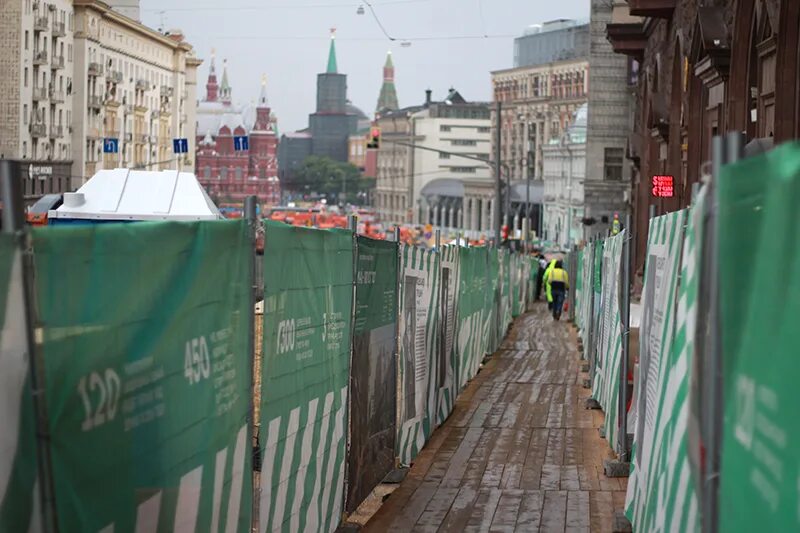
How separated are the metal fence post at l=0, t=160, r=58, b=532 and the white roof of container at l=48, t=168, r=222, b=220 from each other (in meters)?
16.0

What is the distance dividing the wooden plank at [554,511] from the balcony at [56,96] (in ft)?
281

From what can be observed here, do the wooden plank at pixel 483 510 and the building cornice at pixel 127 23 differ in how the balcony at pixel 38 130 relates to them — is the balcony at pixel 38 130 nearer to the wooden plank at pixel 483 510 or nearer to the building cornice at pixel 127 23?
the building cornice at pixel 127 23

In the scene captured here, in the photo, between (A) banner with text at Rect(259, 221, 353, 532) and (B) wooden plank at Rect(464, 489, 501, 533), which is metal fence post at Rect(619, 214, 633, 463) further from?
(A) banner with text at Rect(259, 221, 353, 532)

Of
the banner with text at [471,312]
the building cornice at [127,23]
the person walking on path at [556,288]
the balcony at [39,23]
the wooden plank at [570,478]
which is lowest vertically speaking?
the person walking on path at [556,288]

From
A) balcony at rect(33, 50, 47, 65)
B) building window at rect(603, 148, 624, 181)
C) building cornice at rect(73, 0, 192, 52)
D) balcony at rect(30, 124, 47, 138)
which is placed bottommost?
building window at rect(603, 148, 624, 181)

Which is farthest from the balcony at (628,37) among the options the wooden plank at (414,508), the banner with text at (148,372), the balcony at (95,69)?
the balcony at (95,69)

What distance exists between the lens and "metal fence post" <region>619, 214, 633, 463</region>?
1257 cm

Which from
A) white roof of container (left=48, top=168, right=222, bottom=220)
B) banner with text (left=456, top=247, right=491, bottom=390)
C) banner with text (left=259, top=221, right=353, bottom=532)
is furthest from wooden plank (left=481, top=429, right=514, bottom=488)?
white roof of container (left=48, top=168, right=222, bottom=220)

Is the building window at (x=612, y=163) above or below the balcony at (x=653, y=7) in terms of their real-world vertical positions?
below

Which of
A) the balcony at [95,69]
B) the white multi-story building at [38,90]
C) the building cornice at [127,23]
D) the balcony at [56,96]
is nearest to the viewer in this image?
the white multi-story building at [38,90]

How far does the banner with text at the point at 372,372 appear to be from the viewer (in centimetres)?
1039

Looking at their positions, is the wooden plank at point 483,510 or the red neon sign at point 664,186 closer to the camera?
the wooden plank at point 483,510

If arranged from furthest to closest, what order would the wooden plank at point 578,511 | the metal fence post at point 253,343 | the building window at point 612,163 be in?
the building window at point 612,163
the wooden plank at point 578,511
the metal fence post at point 253,343

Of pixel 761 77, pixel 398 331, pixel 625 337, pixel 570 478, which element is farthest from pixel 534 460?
pixel 761 77
